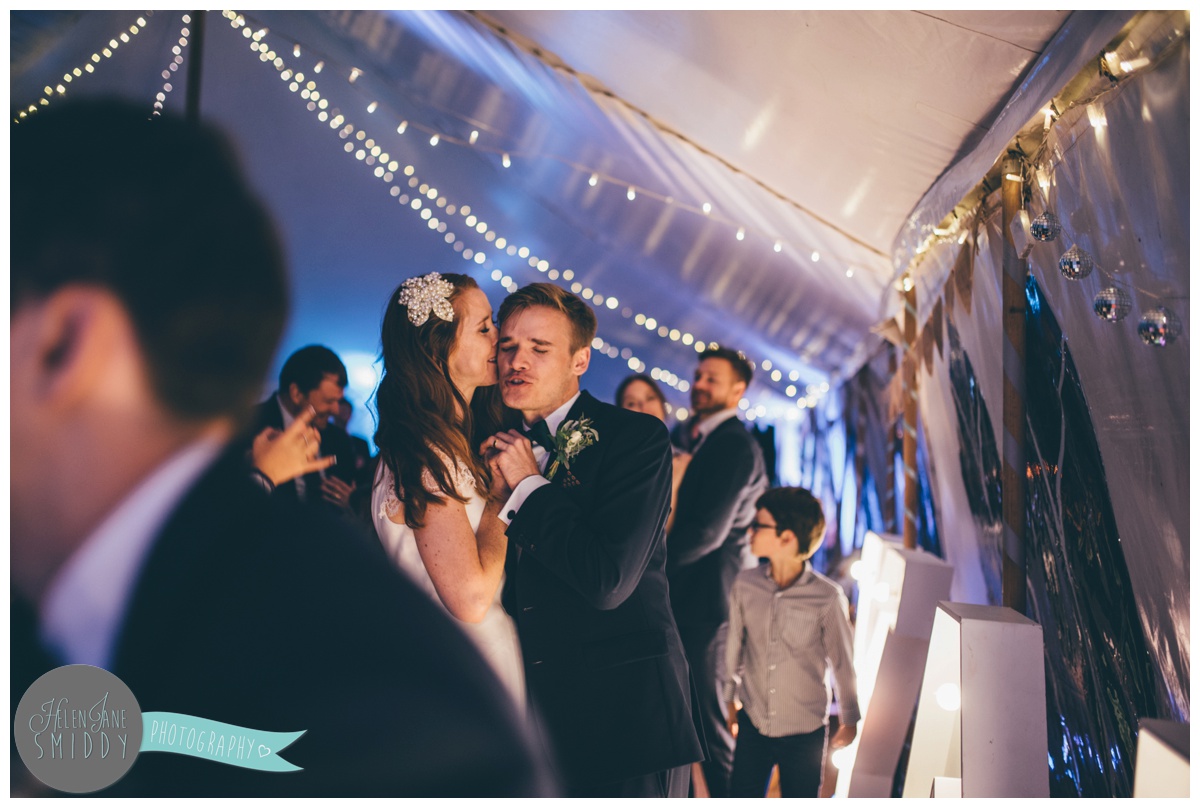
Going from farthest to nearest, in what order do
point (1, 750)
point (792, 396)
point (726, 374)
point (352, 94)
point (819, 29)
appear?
1. point (792, 396)
2. point (726, 374)
3. point (352, 94)
4. point (1, 750)
5. point (819, 29)

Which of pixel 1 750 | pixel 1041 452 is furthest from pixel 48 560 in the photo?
pixel 1041 452

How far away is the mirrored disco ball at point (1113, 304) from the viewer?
1417 millimetres

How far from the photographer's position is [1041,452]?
2111 mm

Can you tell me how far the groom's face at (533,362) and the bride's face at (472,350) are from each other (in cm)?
3

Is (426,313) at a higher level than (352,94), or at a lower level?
lower

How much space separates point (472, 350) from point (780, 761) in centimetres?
147

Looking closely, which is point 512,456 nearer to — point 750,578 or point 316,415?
point 316,415

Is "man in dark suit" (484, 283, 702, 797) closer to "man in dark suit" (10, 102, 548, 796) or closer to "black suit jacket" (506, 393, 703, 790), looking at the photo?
"black suit jacket" (506, 393, 703, 790)

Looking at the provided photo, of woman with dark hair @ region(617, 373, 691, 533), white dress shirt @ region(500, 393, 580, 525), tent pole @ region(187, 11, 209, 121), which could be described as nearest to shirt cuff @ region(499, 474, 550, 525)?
white dress shirt @ region(500, 393, 580, 525)

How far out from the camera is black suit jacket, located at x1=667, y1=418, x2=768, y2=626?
311 cm

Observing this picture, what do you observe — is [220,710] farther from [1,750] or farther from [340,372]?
[340,372]

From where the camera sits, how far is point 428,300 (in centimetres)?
228

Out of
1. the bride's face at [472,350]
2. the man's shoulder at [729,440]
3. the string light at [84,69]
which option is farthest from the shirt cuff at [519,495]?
the string light at [84,69]

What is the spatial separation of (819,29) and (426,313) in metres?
1.14
